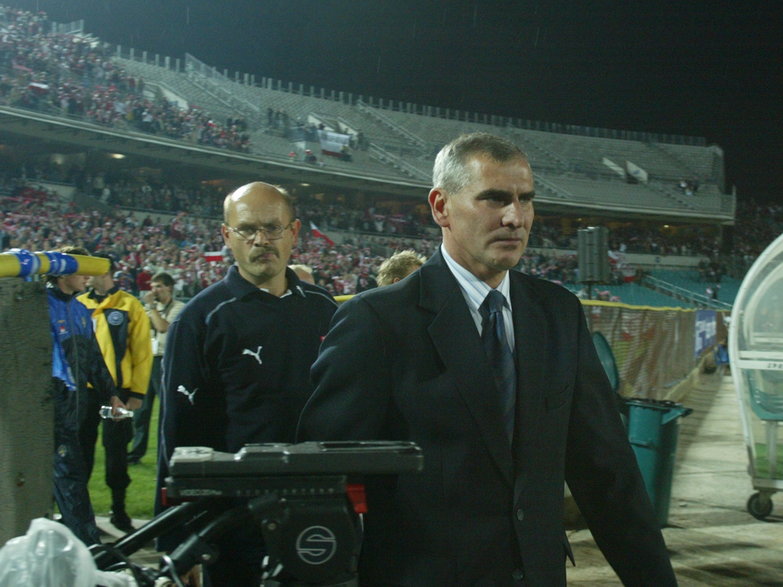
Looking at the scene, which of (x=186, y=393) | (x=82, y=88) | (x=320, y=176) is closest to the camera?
(x=186, y=393)

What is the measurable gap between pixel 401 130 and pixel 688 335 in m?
30.6

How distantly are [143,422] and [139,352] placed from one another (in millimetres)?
2020

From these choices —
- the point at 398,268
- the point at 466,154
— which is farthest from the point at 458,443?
the point at 398,268

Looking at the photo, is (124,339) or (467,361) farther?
(124,339)

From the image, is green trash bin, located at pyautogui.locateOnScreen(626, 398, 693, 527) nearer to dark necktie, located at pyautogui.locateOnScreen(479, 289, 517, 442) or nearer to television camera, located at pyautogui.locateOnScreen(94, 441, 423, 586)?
dark necktie, located at pyautogui.locateOnScreen(479, 289, 517, 442)

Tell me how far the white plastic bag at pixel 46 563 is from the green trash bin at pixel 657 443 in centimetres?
526

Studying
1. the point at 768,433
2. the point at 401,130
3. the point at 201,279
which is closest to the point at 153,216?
the point at 201,279

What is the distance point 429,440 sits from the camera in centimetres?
175

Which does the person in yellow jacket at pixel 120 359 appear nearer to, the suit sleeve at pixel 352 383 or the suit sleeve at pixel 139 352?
the suit sleeve at pixel 139 352

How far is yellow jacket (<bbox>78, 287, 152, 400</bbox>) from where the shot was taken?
5812 millimetres

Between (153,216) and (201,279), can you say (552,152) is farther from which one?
(201,279)

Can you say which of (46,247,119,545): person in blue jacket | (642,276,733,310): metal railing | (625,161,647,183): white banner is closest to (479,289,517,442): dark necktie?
(46,247,119,545): person in blue jacket

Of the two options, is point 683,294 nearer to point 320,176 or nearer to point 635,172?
point 635,172

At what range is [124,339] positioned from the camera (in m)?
5.87
